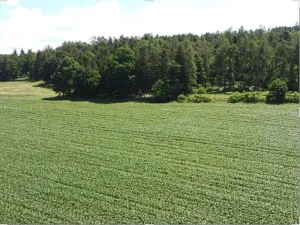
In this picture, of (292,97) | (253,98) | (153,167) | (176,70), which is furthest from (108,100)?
(153,167)

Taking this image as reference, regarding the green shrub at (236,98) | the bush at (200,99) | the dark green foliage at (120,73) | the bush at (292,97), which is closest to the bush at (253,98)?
the green shrub at (236,98)

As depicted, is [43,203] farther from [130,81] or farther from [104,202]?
[130,81]

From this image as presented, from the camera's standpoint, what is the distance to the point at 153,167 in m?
24.8

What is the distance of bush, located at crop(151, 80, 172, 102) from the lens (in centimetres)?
5416

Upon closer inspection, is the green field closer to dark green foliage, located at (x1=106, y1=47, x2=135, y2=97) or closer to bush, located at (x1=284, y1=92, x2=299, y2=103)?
bush, located at (x1=284, y1=92, x2=299, y2=103)

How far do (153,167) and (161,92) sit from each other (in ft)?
99.8

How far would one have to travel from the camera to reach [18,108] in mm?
50031

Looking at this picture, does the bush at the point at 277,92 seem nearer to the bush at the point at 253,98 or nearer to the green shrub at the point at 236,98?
the bush at the point at 253,98

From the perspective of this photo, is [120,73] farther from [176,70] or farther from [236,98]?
[236,98]

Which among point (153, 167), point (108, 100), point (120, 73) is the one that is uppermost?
point (120, 73)

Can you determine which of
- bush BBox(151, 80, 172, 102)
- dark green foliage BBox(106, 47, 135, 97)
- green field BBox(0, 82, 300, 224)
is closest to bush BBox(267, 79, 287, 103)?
green field BBox(0, 82, 300, 224)

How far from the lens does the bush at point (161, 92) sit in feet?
178

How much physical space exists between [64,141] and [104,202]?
14.3m

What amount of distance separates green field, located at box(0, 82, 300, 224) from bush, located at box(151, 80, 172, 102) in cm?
1127
